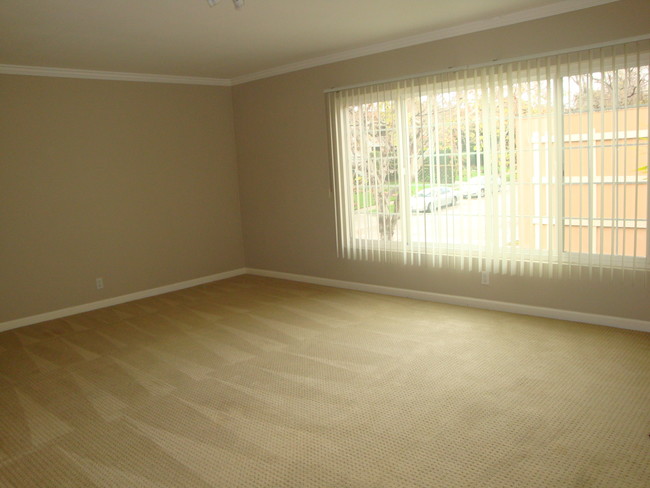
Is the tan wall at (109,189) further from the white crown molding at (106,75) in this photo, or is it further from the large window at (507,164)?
the large window at (507,164)

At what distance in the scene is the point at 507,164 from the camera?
4.23 meters

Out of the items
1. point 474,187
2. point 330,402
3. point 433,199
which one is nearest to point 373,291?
point 433,199

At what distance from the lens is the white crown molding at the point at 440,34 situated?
12.6 feet

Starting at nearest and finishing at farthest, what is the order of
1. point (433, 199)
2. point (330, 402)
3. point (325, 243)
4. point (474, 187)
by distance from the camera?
point (330, 402) < point (474, 187) < point (433, 199) < point (325, 243)

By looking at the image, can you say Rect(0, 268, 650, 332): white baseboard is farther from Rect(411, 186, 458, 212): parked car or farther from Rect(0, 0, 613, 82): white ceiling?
Rect(0, 0, 613, 82): white ceiling

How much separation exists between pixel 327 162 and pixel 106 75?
8.22 feet

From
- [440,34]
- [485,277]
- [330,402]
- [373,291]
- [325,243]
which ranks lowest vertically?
[330,402]

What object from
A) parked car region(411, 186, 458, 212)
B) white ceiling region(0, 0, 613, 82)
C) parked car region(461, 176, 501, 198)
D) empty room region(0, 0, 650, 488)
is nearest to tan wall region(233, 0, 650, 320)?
empty room region(0, 0, 650, 488)

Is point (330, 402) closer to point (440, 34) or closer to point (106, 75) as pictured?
point (440, 34)

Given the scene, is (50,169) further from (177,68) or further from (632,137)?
(632,137)

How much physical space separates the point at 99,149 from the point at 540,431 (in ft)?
16.2

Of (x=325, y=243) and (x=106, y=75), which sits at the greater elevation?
(x=106, y=75)

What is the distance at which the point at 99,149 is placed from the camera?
547 centimetres

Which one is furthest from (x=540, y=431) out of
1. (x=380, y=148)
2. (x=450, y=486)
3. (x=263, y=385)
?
(x=380, y=148)
